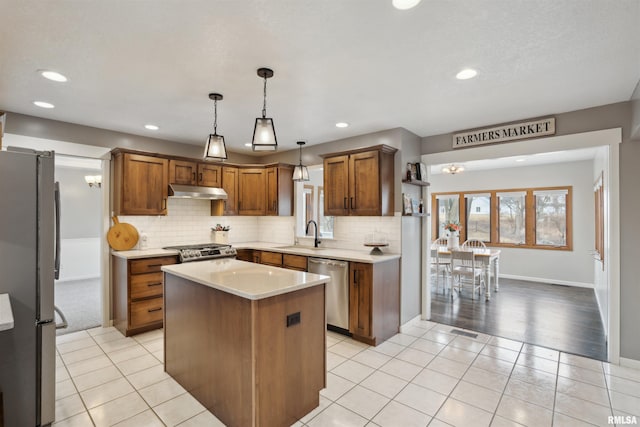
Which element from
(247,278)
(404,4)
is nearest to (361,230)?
(247,278)

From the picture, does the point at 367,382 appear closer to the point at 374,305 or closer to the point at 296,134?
the point at 374,305

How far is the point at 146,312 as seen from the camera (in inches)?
150

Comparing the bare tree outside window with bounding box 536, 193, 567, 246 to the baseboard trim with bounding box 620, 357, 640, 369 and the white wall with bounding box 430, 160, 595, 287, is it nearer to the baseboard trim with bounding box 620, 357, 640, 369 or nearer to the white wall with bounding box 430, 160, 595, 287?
the white wall with bounding box 430, 160, 595, 287

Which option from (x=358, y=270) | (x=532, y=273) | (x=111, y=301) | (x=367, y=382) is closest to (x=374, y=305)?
(x=358, y=270)

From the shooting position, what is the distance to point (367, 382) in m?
2.72

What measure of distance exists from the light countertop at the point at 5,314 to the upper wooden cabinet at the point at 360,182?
323 cm

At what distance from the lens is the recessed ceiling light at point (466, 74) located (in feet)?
7.97

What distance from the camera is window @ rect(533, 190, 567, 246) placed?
6.64 meters

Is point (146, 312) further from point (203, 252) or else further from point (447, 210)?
point (447, 210)

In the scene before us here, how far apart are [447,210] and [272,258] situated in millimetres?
5535

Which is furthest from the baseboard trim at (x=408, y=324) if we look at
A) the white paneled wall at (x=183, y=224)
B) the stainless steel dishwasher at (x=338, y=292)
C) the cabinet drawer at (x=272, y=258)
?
the white paneled wall at (x=183, y=224)

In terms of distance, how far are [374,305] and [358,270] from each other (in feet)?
1.38

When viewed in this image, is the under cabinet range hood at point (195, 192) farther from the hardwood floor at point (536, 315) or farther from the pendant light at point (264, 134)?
the hardwood floor at point (536, 315)

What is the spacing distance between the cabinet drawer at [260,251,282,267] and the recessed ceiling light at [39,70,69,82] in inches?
119
